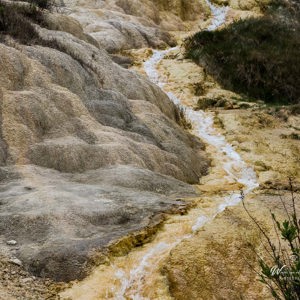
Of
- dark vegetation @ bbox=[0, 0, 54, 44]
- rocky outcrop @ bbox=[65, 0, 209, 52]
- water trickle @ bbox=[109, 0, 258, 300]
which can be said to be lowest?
water trickle @ bbox=[109, 0, 258, 300]

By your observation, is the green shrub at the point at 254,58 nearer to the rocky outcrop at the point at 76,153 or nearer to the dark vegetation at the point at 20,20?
the rocky outcrop at the point at 76,153

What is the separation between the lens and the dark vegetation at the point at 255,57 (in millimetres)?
20688

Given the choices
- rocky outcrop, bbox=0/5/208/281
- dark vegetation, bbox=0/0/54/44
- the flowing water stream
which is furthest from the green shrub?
the flowing water stream

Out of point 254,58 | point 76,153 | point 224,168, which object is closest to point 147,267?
point 76,153

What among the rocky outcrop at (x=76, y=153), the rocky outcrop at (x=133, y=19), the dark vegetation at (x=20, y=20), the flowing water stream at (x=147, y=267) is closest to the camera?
the flowing water stream at (x=147, y=267)

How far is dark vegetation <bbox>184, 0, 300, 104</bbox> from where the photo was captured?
20.7 metres

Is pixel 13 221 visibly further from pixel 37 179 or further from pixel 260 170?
pixel 260 170

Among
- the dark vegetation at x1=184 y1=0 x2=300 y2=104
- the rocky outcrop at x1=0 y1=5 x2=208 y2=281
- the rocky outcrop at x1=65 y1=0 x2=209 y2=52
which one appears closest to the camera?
the rocky outcrop at x1=0 y1=5 x2=208 y2=281

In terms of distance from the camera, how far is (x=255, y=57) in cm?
2206

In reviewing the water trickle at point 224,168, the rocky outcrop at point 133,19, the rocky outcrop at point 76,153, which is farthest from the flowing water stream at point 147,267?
the rocky outcrop at point 133,19

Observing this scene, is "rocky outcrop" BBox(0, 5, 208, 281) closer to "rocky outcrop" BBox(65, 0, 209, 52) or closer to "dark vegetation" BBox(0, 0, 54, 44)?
"dark vegetation" BBox(0, 0, 54, 44)

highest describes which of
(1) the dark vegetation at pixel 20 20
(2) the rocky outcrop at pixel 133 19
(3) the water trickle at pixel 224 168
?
(1) the dark vegetation at pixel 20 20

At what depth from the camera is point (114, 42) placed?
82.2 feet

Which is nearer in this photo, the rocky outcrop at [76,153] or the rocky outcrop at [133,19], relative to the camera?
the rocky outcrop at [76,153]
